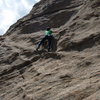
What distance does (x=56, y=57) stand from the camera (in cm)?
2181

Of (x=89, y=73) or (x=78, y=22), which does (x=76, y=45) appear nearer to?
(x=78, y=22)

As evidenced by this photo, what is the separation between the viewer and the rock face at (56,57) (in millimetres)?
17938

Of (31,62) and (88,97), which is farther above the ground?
(31,62)

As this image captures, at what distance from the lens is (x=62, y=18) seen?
27.8 m

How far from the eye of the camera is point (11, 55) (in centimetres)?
2539

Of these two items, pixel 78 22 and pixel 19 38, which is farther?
pixel 19 38

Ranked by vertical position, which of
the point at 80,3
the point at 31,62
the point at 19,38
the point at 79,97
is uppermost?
the point at 80,3

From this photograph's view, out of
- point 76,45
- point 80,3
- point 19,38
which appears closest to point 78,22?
point 76,45

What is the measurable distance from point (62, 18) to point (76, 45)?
249 inches

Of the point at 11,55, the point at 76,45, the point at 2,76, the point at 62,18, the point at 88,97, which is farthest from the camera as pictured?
the point at 62,18

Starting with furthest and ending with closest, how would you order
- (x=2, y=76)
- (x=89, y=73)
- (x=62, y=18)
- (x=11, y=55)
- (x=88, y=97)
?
1. (x=62, y=18)
2. (x=11, y=55)
3. (x=2, y=76)
4. (x=89, y=73)
5. (x=88, y=97)

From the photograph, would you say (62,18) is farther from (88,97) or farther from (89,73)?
(88,97)

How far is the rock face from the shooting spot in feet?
58.9

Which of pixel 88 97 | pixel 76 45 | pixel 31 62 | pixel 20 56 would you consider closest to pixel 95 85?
pixel 88 97
